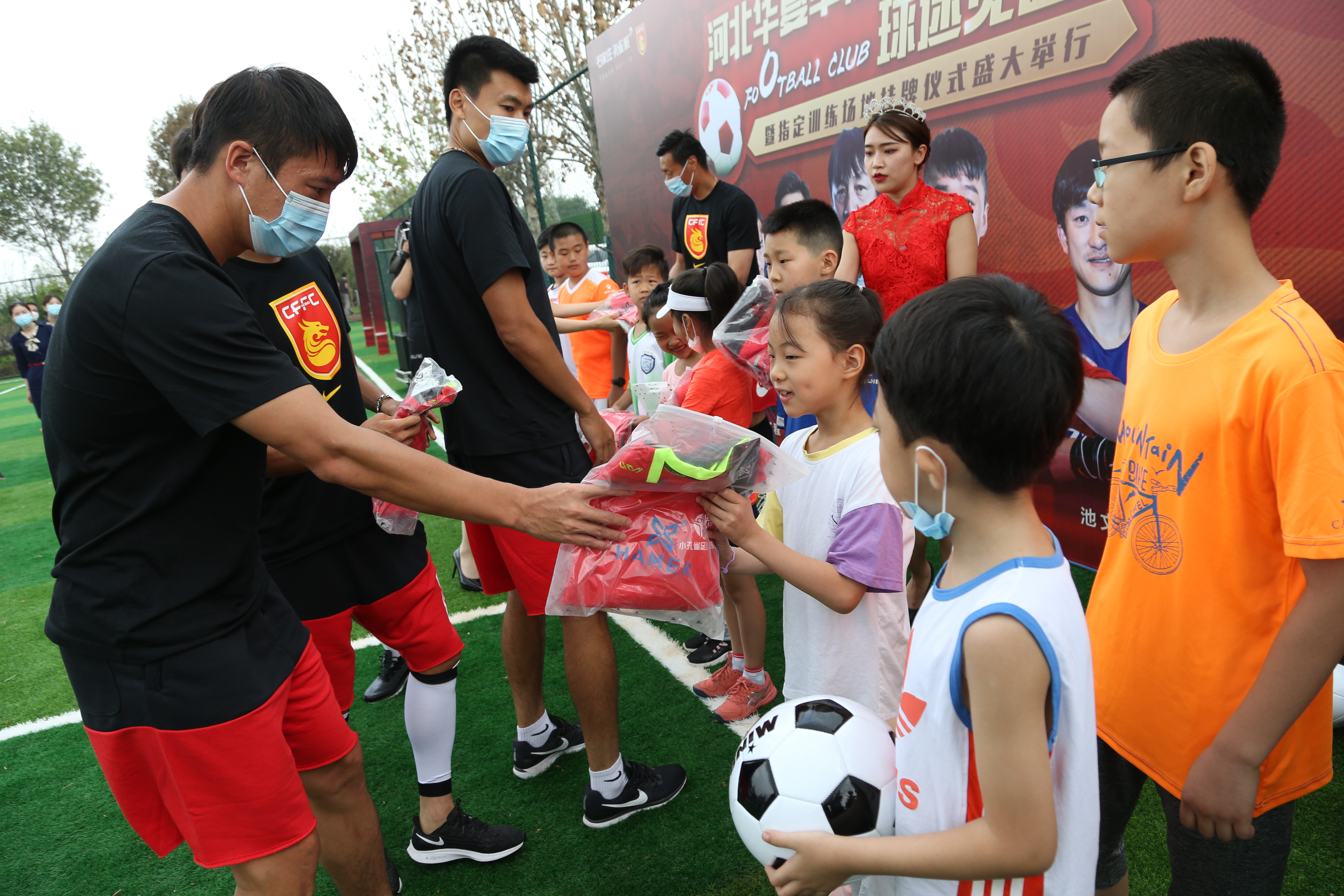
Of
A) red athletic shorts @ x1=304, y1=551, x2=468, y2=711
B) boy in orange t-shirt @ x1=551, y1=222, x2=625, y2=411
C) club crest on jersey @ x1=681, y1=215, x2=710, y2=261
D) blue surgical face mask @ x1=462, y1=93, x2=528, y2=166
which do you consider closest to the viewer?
red athletic shorts @ x1=304, y1=551, x2=468, y2=711

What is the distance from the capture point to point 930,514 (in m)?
1.21

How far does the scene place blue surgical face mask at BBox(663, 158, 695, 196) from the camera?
4910 millimetres

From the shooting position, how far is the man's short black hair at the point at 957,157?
4090 millimetres

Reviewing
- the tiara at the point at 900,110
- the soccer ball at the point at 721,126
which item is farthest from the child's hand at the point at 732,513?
the soccer ball at the point at 721,126

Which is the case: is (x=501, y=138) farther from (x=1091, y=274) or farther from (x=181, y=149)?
(x=1091, y=274)

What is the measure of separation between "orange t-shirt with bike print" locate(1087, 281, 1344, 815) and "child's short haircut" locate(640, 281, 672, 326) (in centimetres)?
258

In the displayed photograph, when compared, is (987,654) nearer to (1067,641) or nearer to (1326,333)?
(1067,641)

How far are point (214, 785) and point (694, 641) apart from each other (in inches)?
96.2

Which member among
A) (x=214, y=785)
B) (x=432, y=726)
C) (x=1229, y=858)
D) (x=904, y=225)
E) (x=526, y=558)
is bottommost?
(x=432, y=726)

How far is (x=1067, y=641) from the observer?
3.46 feet

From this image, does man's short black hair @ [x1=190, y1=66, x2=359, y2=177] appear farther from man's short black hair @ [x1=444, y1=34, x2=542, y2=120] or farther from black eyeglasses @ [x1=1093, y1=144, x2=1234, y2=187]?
black eyeglasses @ [x1=1093, y1=144, x2=1234, y2=187]

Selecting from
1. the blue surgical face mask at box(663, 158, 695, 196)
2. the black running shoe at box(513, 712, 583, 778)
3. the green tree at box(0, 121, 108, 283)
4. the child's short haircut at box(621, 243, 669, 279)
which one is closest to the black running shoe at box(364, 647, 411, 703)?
the black running shoe at box(513, 712, 583, 778)

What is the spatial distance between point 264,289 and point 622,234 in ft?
24.0

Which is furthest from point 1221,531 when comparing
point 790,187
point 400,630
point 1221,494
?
point 790,187
